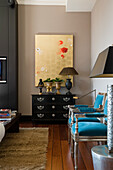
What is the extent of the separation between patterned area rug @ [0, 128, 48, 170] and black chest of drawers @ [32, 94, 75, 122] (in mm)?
1054

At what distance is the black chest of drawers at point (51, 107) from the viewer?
4.74m

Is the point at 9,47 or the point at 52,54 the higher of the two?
the point at 9,47

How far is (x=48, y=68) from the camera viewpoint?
5.20 meters

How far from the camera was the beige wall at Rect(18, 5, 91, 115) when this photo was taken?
206 inches

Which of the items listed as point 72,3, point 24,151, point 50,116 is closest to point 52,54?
point 72,3

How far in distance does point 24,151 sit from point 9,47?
307cm

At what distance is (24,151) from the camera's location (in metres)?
2.64

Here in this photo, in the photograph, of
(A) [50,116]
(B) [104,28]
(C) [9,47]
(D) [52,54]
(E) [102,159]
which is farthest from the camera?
(D) [52,54]

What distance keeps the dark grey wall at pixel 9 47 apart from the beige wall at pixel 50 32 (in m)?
0.28

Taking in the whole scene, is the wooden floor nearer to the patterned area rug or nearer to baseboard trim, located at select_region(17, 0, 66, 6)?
the patterned area rug

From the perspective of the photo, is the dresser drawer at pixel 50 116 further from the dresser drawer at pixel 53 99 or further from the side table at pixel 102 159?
the side table at pixel 102 159

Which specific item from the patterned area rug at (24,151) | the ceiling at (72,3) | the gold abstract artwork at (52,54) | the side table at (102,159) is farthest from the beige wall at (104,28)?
the side table at (102,159)

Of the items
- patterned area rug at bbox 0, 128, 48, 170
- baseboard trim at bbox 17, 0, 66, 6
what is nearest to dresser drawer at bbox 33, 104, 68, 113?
patterned area rug at bbox 0, 128, 48, 170

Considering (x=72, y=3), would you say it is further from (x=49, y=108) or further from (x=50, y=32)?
(x=49, y=108)
